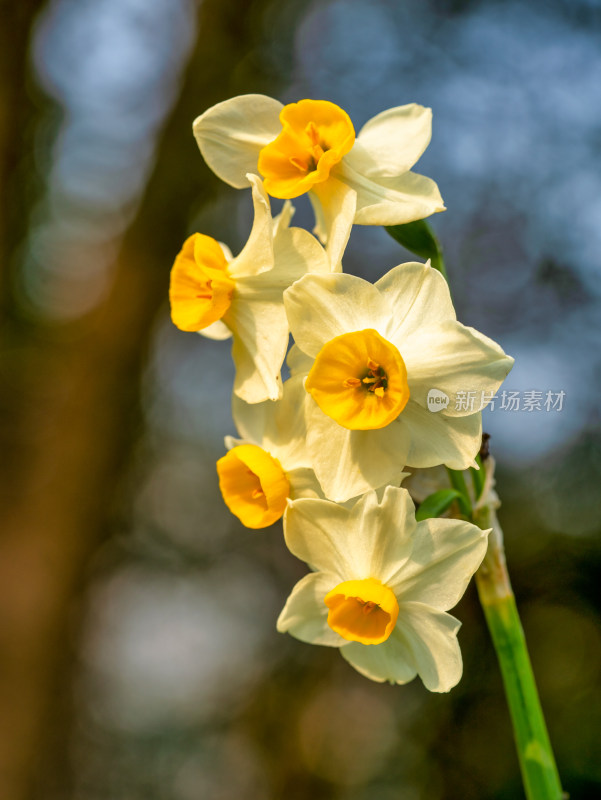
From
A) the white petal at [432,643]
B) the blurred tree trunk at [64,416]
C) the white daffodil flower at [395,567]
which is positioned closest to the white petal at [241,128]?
the white daffodil flower at [395,567]

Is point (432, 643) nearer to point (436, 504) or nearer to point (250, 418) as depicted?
point (436, 504)

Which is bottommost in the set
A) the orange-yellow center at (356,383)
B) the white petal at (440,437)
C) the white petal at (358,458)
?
the white petal at (358,458)

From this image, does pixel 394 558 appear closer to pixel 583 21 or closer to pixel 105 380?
pixel 105 380

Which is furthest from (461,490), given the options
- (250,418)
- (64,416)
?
(64,416)

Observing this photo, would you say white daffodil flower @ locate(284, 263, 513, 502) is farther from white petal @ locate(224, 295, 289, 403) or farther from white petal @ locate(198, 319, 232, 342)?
white petal @ locate(198, 319, 232, 342)

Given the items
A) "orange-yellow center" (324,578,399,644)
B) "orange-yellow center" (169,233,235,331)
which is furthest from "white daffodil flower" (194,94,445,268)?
"orange-yellow center" (324,578,399,644)

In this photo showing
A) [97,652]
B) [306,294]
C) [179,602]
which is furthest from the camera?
[179,602]

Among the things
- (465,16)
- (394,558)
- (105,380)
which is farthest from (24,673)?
(465,16)

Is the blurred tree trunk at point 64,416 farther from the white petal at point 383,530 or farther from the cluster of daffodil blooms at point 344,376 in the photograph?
the white petal at point 383,530
